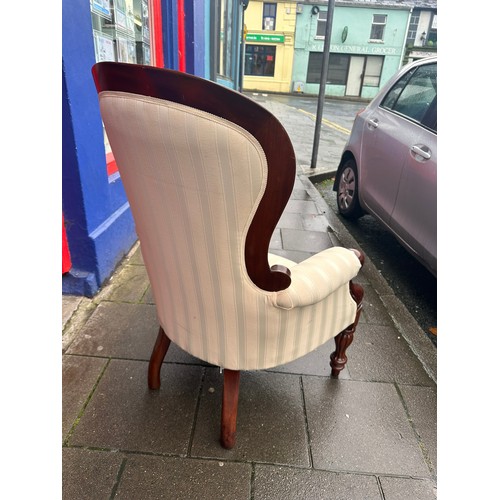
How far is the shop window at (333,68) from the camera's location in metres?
26.6

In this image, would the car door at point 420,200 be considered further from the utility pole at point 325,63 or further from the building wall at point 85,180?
the utility pole at point 325,63

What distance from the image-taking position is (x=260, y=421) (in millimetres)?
1744

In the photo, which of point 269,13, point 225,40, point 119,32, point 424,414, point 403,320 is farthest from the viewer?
point 269,13

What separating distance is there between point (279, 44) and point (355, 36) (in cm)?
536

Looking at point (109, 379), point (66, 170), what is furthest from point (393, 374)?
point (66, 170)

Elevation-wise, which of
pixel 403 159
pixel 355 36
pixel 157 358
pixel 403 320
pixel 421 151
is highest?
pixel 355 36

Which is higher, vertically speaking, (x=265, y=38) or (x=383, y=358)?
(x=265, y=38)

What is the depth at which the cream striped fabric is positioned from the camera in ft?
3.41

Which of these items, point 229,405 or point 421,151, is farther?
point 421,151

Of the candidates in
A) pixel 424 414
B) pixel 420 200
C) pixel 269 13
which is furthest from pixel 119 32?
pixel 269 13

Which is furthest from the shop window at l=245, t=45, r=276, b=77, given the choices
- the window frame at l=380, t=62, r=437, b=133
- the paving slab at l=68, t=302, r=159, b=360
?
the paving slab at l=68, t=302, r=159, b=360

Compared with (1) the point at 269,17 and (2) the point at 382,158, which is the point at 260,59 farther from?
(2) the point at 382,158

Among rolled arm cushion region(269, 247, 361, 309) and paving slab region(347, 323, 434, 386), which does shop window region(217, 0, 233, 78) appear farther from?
rolled arm cushion region(269, 247, 361, 309)

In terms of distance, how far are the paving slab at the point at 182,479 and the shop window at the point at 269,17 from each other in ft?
96.4
